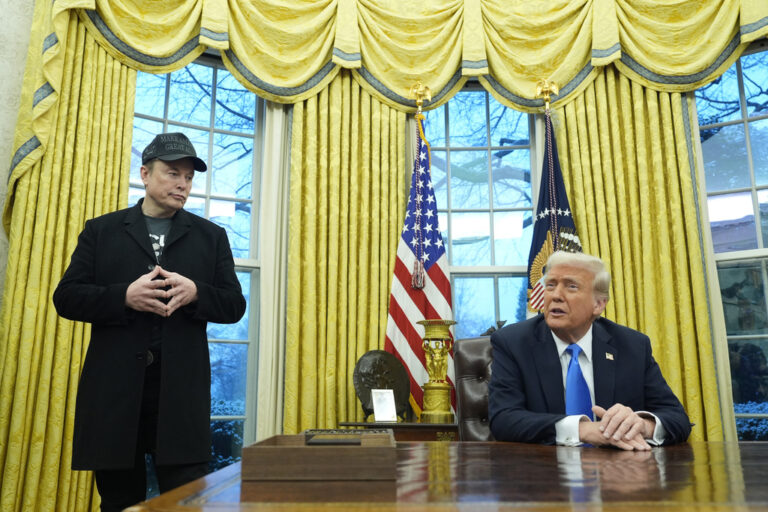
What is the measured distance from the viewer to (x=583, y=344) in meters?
1.97

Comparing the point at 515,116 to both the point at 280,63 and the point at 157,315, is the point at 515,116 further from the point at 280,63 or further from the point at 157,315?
the point at 157,315

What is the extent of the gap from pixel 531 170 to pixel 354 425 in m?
2.19

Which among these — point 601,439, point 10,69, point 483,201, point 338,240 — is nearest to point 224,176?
point 338,240

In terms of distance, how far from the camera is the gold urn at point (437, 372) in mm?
3398

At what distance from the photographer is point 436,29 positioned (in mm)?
4328

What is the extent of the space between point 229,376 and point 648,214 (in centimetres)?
281

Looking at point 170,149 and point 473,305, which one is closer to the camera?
point 170,149

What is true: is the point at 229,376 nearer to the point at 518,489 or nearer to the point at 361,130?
the point at 361,130

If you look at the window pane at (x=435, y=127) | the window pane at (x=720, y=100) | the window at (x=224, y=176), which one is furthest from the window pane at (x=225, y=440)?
the window pane at (x=720, y=100)

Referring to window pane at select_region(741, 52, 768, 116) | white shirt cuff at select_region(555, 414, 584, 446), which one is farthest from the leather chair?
window pane at select_region(741, 52, 768, 116)

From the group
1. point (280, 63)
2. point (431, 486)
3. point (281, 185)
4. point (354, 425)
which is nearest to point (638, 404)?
point (431, 486)

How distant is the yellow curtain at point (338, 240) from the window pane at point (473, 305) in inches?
22.6

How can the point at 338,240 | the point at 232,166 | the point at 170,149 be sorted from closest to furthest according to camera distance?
the point at 170,149
the point at 338,240
the point at 232,166

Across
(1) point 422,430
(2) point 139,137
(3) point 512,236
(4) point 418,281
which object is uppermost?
(2) point 139,137
